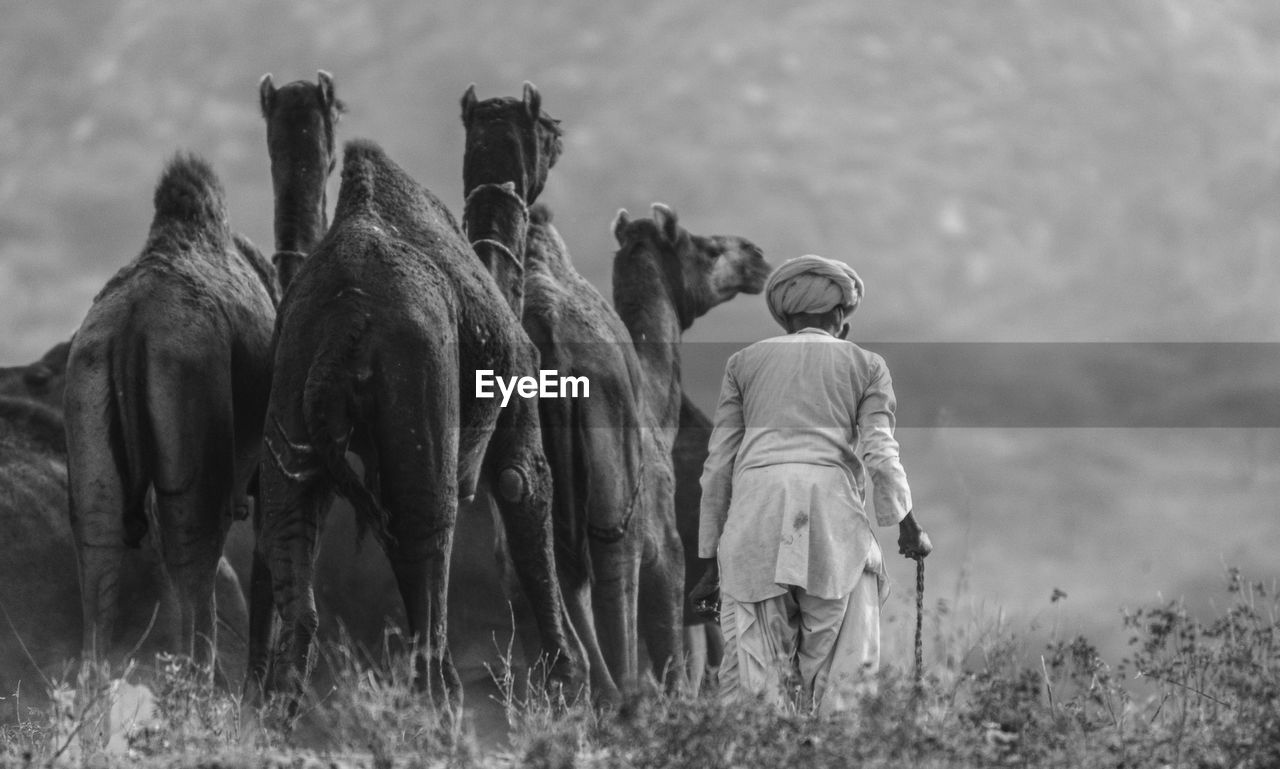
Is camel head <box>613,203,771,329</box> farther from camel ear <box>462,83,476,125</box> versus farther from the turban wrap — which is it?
the turban wrap

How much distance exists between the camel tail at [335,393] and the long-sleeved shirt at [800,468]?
2.09 meters

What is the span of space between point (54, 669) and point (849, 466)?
7.61 meters

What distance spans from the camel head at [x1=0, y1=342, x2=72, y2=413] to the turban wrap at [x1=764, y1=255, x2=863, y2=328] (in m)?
8.28

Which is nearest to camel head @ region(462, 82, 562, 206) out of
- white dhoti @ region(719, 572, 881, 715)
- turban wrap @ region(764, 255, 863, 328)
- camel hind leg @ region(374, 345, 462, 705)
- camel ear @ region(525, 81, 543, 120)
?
camel ear @ region(525, 81, 543, 120)

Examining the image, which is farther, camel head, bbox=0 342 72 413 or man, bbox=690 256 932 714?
camel head, bbox=0 342 72 413

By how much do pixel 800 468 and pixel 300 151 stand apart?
646cm

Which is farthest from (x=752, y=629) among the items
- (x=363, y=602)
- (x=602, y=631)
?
(x=363, y=602)

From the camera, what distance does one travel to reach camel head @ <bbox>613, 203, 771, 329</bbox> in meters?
19.6

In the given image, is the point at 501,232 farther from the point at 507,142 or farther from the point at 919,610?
the point at 919,610

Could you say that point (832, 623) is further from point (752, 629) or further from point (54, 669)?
point (54, 669)

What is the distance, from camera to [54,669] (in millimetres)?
16062

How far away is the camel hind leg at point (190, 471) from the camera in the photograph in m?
13.1

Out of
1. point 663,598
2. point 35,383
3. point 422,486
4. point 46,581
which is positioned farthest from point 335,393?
point 35,383

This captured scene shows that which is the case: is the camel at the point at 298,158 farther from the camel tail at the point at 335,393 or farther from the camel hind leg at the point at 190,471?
the camel tail at the point at 335,393
